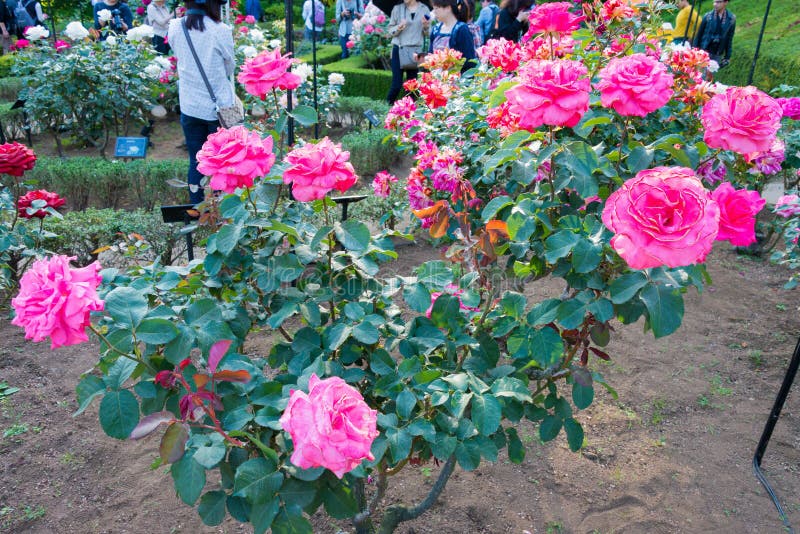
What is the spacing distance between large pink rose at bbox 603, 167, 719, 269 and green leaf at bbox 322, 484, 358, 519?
2.24 feet

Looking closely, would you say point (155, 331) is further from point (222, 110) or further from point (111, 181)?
point (111, 181)

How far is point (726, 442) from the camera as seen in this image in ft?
8.32

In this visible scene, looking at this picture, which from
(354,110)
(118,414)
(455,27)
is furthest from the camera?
(354,110)

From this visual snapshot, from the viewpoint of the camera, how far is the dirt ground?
2.12m

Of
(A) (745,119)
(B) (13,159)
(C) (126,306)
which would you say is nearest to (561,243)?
(A) (745,119)

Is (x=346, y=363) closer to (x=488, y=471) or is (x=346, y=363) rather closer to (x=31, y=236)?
(x=488, y=471)

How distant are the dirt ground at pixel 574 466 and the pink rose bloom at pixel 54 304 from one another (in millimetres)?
1247

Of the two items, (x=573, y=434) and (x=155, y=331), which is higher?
(x=155, y=331)

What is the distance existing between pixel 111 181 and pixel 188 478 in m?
4.49

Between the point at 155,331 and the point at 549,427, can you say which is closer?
the point at 155,331

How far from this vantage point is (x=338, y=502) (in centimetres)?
117

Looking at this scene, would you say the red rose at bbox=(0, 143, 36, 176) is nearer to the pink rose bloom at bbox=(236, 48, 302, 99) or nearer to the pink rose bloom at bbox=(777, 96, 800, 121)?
the pink rose bloom at bbox=(236, 48, 302, 99)

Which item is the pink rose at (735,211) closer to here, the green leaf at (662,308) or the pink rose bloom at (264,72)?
the green leaf at (662,308)

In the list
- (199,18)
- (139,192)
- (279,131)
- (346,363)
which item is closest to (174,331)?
(346,363)
